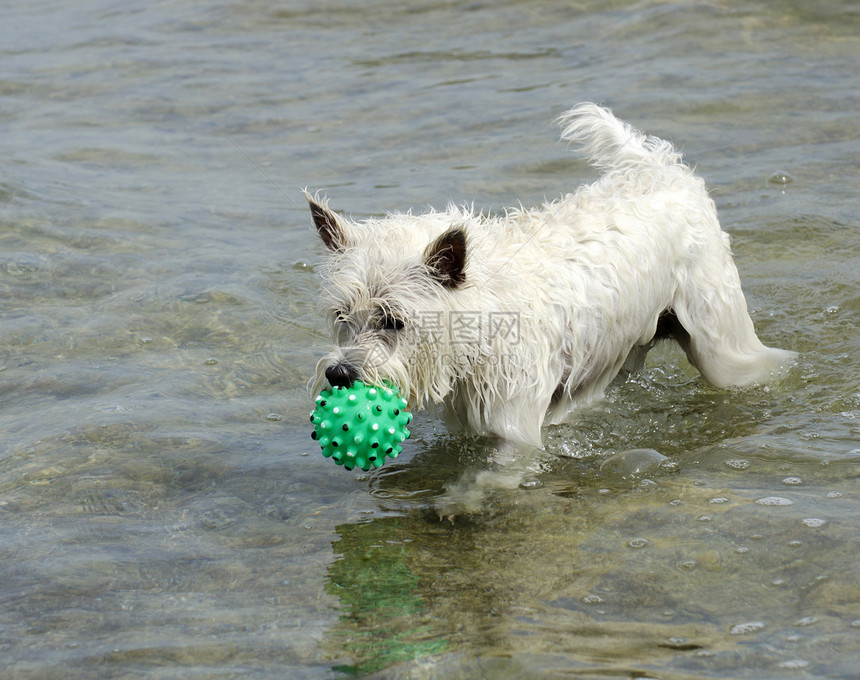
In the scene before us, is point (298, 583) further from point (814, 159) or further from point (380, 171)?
point (814, 159)

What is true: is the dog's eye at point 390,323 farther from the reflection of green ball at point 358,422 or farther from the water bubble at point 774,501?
the water bubble at point 774,501

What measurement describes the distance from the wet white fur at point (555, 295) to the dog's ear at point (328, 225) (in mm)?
14

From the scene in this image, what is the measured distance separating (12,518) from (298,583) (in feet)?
4.97

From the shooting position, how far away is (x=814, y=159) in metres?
9.23

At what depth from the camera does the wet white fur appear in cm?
456

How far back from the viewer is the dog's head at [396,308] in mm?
4469

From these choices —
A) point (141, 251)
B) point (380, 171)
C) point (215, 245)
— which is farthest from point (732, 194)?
point (141, 251)

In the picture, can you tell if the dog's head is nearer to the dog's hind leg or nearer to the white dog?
the white dog

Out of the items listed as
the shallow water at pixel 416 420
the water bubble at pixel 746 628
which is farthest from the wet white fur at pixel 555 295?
the water bubble at pixel 746 628

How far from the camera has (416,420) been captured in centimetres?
591

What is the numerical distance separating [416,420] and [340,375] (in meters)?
1.58

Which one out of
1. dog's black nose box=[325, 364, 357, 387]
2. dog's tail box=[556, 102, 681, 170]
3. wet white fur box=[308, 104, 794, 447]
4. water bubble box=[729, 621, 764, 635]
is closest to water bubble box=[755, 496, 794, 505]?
water bubble box=[729, 621, 764, 635]

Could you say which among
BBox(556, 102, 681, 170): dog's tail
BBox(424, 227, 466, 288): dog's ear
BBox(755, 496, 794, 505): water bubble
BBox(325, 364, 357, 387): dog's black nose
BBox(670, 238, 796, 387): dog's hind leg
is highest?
BBox(556, 102, 681, 170): dog's tail

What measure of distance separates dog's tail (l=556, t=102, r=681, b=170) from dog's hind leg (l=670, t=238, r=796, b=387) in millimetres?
692
